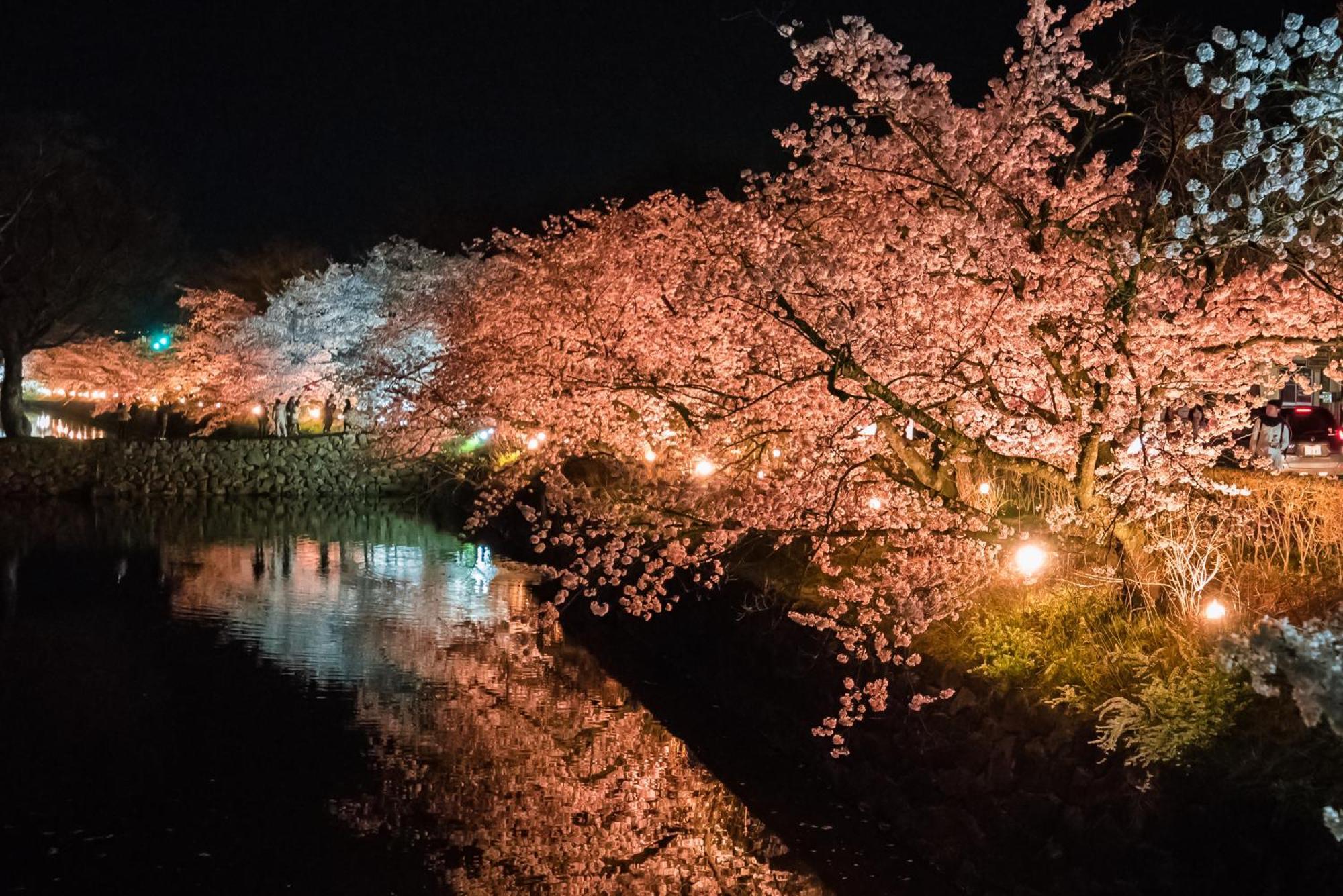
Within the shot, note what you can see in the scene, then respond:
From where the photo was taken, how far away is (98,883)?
810cm

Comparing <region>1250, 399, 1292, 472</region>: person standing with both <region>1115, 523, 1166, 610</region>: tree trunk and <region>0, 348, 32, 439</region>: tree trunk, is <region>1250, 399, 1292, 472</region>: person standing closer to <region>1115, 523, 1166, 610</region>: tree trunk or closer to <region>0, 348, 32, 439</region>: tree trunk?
<region>1115, 523, 1166, 610</region>: tree trunk

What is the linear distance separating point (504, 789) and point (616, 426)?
7.55 meters

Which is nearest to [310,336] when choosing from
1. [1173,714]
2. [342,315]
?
[342,315]

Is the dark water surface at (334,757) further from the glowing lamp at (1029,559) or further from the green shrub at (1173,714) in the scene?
the glowing lamp at (1029,559)

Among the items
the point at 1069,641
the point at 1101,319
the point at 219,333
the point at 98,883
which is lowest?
the point at 98,883

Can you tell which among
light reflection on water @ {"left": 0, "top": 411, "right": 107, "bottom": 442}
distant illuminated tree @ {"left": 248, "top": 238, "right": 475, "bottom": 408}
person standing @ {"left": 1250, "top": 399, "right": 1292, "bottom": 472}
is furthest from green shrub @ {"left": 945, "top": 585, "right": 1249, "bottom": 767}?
light reflection on water @ {"left": 0, "top": 411, "right": 107, "bottom": 442}

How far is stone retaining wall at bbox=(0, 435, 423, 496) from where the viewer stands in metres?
33.9

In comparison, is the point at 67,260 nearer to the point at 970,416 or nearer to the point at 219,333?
the point at 219,333

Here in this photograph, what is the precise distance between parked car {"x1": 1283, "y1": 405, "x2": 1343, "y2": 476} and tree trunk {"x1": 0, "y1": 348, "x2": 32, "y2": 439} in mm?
33230

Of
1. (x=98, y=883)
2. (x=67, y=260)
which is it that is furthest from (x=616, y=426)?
(x=67, y=260)

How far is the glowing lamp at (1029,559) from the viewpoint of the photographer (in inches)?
381

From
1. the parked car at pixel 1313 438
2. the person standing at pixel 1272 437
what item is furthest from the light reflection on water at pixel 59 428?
the person standing at pixel 1272 437

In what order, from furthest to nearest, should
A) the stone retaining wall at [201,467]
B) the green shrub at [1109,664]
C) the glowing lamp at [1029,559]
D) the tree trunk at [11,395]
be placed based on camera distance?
the tree trunk at [11,395]
the stone retaining wall at [201,467]
the glowing lamp at [1029,559]
the green shrub at [1109,664]

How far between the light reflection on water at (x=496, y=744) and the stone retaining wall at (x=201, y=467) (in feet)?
→ 47.1
